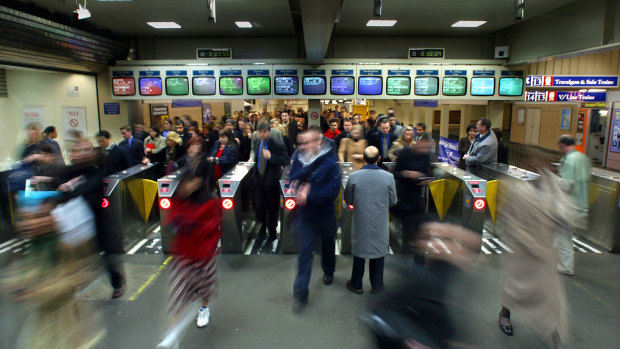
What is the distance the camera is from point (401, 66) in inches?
424

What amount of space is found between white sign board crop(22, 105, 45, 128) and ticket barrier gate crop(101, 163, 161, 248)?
5212mm

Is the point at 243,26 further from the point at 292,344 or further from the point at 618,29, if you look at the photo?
the point at 292,344

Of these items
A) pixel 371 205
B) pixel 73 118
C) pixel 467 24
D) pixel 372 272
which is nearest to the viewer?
pixel 371 205

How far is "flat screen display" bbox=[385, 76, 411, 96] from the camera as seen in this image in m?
10.8

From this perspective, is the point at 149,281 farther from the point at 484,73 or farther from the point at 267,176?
the point at 484,73

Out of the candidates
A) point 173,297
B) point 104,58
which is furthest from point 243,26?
point 173,297

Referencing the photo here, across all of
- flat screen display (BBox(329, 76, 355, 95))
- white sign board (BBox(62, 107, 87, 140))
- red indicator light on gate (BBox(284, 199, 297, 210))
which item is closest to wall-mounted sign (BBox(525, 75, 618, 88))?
flat screen display (BBox(329, 76, 355, 95))

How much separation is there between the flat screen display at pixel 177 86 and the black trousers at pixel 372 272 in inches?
316

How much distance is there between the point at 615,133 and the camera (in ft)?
47.8

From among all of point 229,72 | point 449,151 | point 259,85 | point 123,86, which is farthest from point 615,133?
point 123,86

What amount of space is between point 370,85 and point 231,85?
11.8 feet

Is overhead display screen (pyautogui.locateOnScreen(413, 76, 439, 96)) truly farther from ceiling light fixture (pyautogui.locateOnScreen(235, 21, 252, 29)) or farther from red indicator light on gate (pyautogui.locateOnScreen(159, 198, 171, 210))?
red indicator light on gate (pyautogui.locateOnScreen(159, 198, 171, 210))

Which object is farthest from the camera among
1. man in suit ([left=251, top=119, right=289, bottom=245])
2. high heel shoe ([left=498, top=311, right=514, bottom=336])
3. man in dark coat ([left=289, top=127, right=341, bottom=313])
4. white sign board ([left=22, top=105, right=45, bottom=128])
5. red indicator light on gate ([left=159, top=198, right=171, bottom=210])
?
white sign board ([left=22, top=105, right=45, bottom=128])

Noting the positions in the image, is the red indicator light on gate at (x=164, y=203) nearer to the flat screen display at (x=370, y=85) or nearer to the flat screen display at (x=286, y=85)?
the flat screen display at (x=286, y=85)
